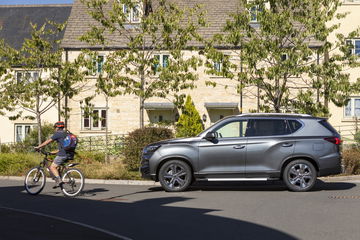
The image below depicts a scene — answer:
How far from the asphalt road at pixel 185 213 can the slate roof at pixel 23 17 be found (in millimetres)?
23724

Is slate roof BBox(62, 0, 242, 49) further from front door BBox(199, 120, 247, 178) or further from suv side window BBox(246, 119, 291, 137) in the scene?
front door BBox(199, 120, 247, 178)

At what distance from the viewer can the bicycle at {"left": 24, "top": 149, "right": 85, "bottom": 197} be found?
14586mm

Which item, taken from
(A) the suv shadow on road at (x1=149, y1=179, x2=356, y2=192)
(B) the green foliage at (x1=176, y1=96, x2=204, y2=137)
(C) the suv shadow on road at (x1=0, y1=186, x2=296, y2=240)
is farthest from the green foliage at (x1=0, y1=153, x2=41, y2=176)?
(B) the green foliage at (x1=176, y1=96, x2=204, y2=137)

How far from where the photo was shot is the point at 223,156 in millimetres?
15328

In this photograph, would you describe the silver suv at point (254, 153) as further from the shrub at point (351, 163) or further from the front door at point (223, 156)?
the shrub at point (351, 163)

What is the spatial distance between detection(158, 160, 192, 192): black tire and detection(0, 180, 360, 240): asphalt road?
26 cm

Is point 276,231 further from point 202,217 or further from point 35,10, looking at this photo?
point 35,10

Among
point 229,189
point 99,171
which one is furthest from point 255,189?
point 99,171

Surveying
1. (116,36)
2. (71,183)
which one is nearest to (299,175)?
(71,183)

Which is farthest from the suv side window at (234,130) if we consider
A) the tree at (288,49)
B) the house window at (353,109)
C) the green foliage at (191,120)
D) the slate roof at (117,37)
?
the house window at (353,109)

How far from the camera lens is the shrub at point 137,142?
2020 centimetres

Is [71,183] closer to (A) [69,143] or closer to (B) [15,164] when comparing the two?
(A) [69,143]

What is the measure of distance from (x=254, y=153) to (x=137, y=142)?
19.3 feet

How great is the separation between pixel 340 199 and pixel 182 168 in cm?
368
